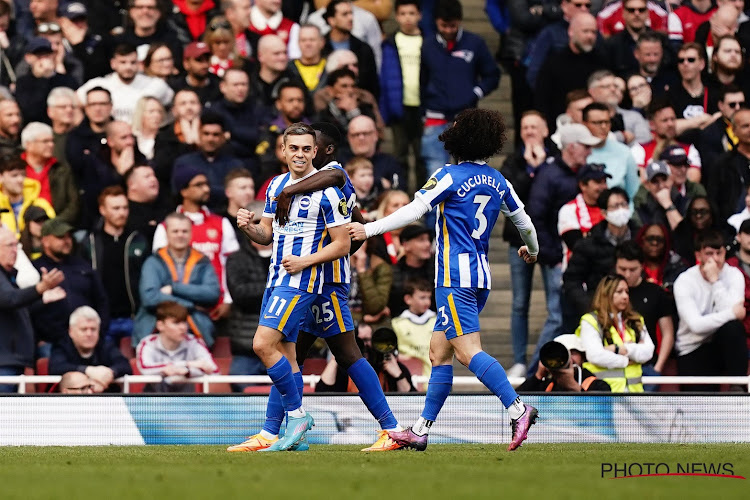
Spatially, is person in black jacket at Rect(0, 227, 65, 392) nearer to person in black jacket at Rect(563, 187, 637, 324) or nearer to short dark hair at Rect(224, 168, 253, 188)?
short dark hair at Rect(224, 168, 253, 188)

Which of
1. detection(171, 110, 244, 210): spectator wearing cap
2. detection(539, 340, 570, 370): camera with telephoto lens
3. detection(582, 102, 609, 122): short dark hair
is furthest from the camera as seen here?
detection(582, 102, 609, 122): short dark hair

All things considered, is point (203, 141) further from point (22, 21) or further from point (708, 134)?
point (708, 134)

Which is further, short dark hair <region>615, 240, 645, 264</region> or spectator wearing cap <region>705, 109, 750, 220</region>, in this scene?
spectator wearing cap <region>705, 109, 750, 220</region>

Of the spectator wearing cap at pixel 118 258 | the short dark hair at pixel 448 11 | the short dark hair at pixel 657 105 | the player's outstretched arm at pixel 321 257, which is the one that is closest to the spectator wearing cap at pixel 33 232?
the spectator wearing cap at pixel 118 258

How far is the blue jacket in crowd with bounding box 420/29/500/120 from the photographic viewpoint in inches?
661

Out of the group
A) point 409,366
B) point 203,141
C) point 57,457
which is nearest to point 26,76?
point 203,141

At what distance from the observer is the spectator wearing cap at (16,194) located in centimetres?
1505

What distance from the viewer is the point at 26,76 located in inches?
634

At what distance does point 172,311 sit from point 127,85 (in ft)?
11.8

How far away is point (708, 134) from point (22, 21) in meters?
8.11

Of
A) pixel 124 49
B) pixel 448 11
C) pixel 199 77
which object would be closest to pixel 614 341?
pixel 448 11

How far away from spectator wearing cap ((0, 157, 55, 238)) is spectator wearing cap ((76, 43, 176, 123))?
4.39ft

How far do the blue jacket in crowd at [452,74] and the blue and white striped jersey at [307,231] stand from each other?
23.3 feet

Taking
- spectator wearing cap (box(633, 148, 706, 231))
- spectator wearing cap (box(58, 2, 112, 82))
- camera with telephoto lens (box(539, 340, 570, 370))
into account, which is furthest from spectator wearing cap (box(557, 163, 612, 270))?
spectator wearing cap (box(58, 2, 112, 82))
